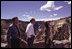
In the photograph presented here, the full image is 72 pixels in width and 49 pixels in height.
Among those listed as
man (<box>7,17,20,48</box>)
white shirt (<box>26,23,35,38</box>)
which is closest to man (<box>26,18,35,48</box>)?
white shirt (<box>26,23,35,38</box>)

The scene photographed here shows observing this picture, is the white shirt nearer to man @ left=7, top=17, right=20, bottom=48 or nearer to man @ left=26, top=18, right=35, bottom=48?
man @ left=26, top=18, right=35, bottom=48

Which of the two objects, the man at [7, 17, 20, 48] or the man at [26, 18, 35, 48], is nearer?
the man at [7, 17, 20, 48]

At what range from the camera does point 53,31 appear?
46.0ft

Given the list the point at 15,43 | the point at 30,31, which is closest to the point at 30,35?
the point at 30,31

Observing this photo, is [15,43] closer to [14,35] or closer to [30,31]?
[14,35]

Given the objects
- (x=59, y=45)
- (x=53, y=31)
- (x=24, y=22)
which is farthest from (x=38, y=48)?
(x=24, y=22)

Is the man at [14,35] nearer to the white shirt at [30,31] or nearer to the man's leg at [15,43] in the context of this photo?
the man's leg at [15,43]

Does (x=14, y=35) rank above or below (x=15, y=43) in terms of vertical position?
above

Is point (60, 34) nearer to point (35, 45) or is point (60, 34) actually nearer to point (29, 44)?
point (35, 45)

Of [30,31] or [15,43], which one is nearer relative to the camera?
[15,43]

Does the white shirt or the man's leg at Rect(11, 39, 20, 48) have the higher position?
the white shirt

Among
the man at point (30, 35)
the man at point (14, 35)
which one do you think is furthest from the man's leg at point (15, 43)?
the man at point (30, 35)

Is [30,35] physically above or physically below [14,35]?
below

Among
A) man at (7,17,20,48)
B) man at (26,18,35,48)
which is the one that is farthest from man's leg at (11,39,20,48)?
man at (26,18,35,48)
